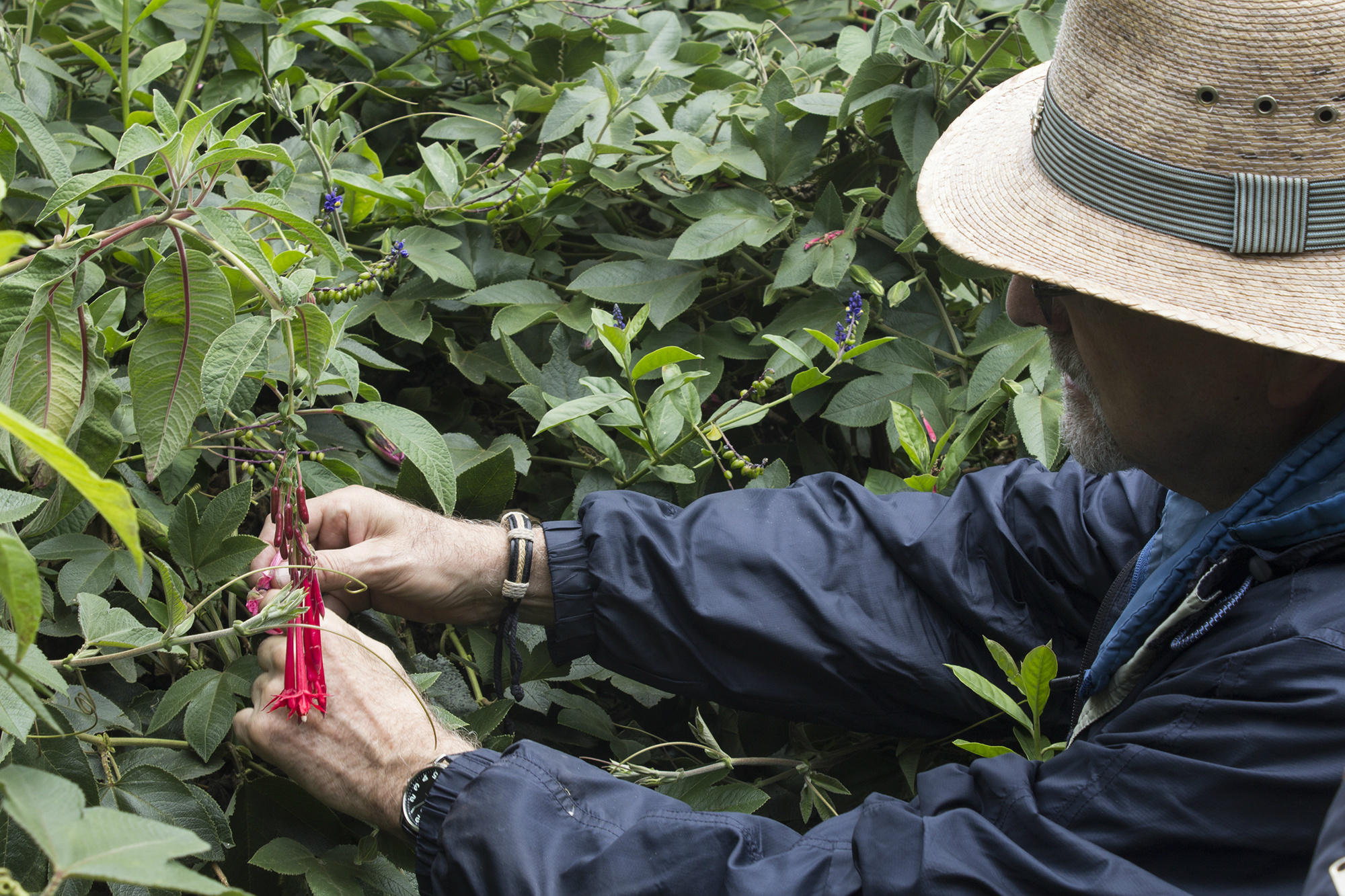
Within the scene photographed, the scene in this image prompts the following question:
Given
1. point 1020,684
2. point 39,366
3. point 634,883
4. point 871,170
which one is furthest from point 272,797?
point 871,170

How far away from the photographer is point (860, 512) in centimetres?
165

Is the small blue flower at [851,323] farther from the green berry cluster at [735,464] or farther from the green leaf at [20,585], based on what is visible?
the green leaf at [20,585]

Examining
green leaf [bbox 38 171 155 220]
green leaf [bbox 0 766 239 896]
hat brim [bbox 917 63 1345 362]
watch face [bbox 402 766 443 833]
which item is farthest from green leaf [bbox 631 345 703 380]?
green leaf [bbox 0 766 239 896]

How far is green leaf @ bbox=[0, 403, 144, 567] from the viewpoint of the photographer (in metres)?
0.53

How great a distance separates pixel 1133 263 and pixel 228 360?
854mm

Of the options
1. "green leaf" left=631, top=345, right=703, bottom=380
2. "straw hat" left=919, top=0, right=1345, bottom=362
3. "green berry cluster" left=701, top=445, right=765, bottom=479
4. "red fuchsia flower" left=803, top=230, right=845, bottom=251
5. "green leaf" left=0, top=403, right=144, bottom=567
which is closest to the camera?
"green leaf" left=0, top=403, right=144, bottom=567

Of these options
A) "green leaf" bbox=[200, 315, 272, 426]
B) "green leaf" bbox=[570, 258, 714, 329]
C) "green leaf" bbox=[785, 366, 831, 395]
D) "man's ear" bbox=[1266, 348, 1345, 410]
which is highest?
"green leaf" bbox=[200, 315, 272, 426]

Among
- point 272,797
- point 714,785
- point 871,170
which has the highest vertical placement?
point 871,170

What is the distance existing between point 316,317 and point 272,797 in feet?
1.85

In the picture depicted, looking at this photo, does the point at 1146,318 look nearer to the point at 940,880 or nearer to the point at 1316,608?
the point at 1316,608

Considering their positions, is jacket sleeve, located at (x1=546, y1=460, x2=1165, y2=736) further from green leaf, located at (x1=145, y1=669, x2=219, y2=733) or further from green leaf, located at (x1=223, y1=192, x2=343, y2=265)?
green leaf, located at (x1=223, y1=192, x2=343, y2=265)

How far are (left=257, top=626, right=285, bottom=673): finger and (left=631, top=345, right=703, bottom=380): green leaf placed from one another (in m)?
0.57

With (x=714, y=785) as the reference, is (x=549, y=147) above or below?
above

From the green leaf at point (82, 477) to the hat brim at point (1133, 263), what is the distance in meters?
0.86
